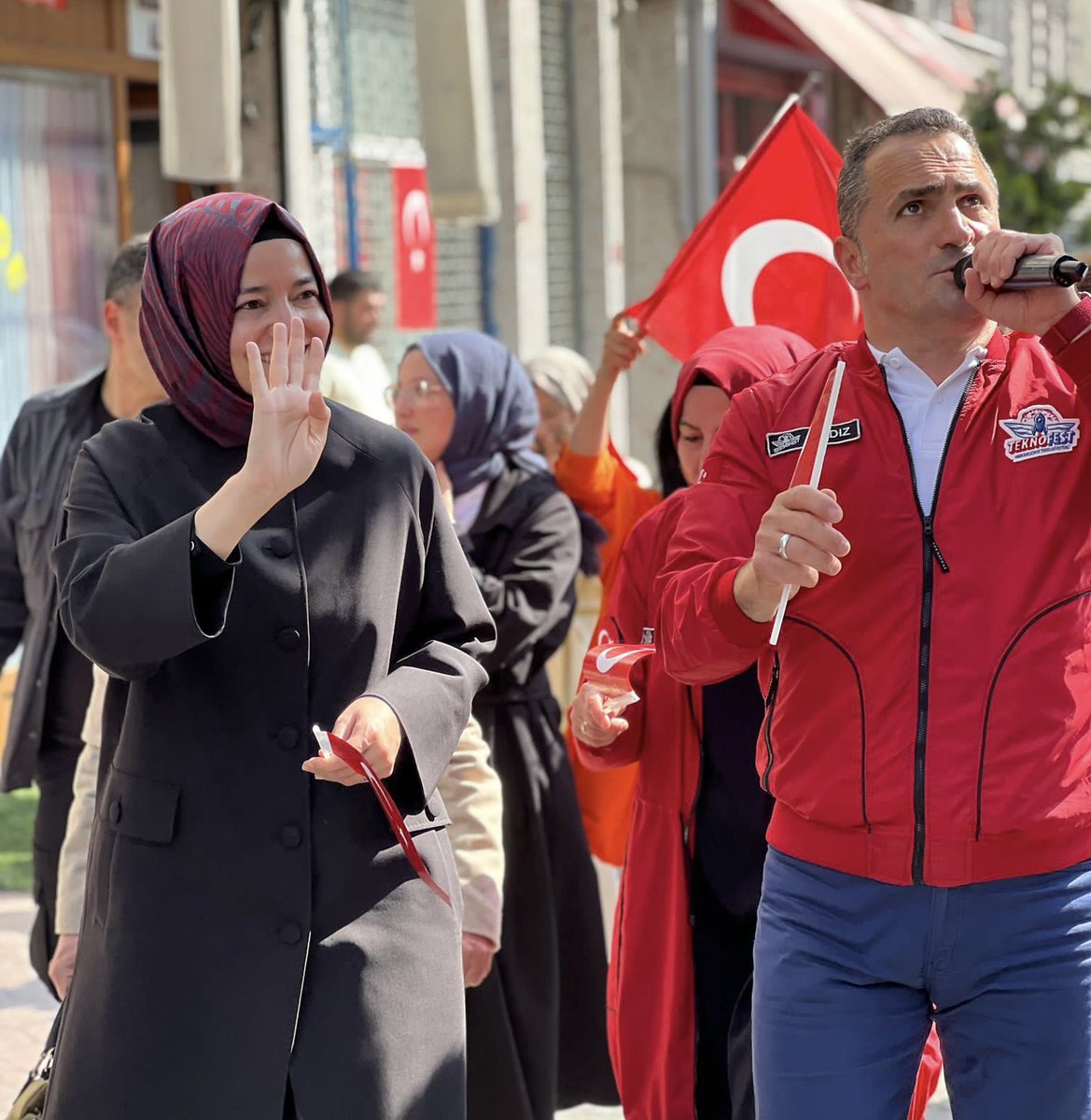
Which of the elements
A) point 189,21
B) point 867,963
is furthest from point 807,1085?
point 189,21

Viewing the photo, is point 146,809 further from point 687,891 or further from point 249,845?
point 687,891

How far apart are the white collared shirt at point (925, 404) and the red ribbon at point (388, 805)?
85cm

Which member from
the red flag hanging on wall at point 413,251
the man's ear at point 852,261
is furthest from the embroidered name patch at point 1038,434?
the red flag hanging on wall at point 413,251

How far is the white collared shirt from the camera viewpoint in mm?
2693

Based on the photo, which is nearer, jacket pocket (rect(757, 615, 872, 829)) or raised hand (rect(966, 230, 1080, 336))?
raised hand (rect(966, 230, 1080, 336))

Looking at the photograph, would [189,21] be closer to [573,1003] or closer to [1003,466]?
[573,1003]

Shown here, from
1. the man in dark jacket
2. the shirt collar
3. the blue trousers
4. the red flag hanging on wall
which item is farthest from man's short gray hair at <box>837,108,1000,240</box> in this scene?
the red flag hanging on wall

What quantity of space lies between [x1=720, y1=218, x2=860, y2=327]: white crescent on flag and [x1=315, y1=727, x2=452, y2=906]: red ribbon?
9.12 feet

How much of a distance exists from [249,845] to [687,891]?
1.22 meters

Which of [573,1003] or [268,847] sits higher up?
[268,847]

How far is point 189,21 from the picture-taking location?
24.9 feet

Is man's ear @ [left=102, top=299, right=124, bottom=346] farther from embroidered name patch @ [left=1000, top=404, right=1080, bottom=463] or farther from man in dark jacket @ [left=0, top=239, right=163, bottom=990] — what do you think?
embroidered name patch @ [left=1000, top=404, right=1080, bottom=463]

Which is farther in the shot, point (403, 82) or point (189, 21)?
point (403, 82)

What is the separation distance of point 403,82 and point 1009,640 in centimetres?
967
